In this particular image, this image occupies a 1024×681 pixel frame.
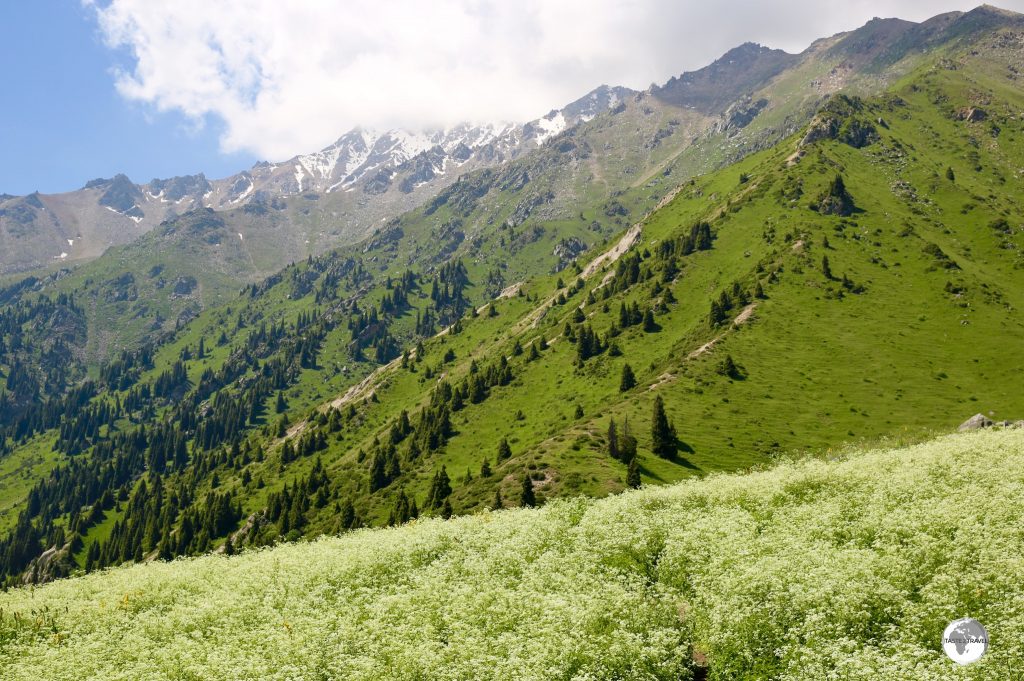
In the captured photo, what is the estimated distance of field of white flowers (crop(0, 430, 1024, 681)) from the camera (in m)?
27.3

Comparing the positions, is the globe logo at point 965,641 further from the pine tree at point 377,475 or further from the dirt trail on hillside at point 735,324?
the pine tree at point 377,475

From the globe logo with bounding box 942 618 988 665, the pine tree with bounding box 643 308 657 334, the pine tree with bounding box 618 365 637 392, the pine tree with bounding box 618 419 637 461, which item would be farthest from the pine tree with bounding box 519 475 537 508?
the pine tree with bounding box 643 308 657 334

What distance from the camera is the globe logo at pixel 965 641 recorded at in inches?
927

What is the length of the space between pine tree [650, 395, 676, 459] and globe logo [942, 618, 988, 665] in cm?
8244

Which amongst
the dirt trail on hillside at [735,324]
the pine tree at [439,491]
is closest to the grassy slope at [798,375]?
the dirt trail on hillside at [735,324]

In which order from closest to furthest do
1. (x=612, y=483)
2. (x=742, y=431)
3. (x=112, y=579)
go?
1. (x=112, y=579)
2. (x=612, y=483)
3. (x=742, y=431)

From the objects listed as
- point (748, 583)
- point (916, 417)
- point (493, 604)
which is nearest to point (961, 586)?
point (748, 583)

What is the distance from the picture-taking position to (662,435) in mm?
110188

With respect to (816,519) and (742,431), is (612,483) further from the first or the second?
(816,519)

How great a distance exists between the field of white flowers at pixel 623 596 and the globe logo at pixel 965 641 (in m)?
0.44

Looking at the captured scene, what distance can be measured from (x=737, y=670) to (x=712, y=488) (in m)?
29.0

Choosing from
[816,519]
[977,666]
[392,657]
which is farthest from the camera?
[816,519]

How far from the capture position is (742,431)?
389 feet

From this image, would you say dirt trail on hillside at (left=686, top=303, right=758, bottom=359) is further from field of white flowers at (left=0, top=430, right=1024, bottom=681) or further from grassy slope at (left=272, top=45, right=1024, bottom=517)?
field of white flowers at (left=0, top=430, right=1024, bottom=681)
